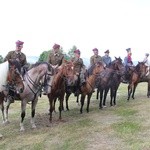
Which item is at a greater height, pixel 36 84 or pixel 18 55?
pixel 18 55

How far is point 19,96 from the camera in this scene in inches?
470

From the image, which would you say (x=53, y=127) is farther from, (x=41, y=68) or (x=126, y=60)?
(x=126, y=60)

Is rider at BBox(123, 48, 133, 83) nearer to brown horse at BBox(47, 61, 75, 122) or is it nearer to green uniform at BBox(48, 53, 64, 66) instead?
green uniform at BBox(48, 53, 64, 66)

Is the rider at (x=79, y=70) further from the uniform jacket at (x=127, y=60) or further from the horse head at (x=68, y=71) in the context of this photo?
the uniform jacket at (x=127, y=60)

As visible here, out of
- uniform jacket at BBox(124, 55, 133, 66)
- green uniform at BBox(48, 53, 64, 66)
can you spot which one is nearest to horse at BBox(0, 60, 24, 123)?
green uniform at BBox(48, 53, 64, 66)

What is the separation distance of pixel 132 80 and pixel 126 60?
3.86 feet

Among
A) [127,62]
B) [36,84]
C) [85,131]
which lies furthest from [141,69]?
[36,84]

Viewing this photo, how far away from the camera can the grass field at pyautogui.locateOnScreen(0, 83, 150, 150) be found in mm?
10078

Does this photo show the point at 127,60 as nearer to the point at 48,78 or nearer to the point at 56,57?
the point at 56,57

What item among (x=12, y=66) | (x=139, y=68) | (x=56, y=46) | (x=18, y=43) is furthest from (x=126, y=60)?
(x=12, y=66)

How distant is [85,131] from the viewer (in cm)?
1155

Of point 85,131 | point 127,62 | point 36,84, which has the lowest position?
point 85,131

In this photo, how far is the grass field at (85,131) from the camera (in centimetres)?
1008

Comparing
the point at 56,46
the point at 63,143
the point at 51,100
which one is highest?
the point at 56,46
